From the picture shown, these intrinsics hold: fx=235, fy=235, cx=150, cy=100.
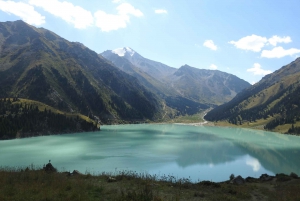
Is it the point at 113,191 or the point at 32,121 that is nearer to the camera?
the point at 113,191

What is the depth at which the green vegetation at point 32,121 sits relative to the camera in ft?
396

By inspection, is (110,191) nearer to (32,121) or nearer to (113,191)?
(113,191)

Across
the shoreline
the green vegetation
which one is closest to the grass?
the shoreline

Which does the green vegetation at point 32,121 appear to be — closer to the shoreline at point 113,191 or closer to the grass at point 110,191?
the shoreline at point 113,191

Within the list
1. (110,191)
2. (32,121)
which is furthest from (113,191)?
(32,121)

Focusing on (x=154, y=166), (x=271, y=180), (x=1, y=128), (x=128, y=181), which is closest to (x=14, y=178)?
(x=128, y=181)

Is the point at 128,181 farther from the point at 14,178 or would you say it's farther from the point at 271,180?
the point at 271,180

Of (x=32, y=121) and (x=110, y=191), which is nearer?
(x=110, y=191)

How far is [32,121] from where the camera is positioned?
136125 mm

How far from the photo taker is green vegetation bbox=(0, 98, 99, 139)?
120794mm

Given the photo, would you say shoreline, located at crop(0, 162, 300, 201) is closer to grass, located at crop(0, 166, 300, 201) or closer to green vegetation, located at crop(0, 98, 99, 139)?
grass, located at crop(0, 166, 300, 201)

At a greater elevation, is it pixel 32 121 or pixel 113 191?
pixel 113 191

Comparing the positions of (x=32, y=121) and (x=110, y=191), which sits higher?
(x=110, y=191)

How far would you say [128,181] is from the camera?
20547 mm
